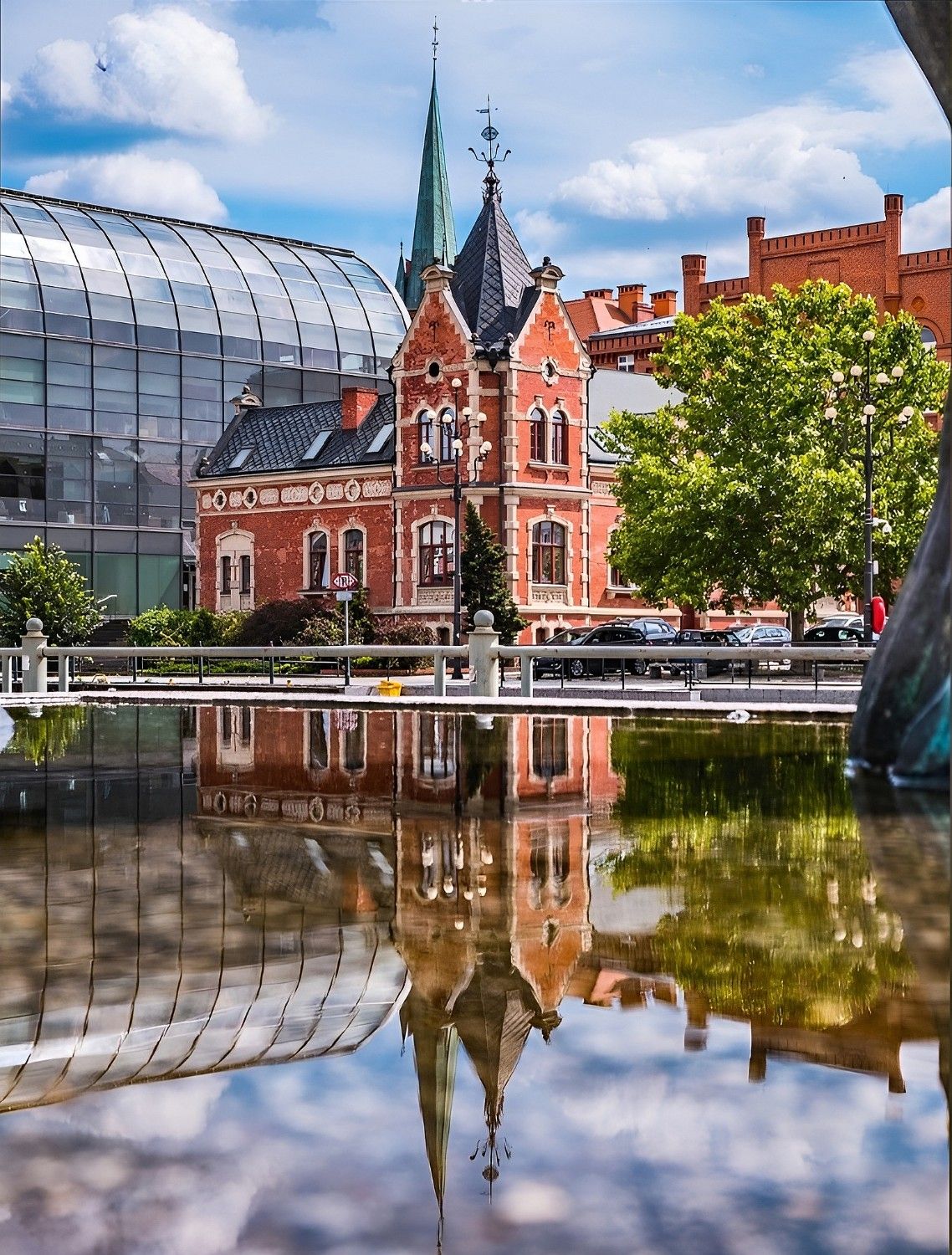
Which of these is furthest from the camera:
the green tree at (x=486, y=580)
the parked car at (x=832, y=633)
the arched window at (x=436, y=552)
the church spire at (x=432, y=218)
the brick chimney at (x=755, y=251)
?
the church spire at (x=432, y=218)

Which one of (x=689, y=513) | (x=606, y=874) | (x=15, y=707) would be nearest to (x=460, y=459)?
(x=689, y=513)

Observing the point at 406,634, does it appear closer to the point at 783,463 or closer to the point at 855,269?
the point at 783,463

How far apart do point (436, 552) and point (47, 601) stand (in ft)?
45.4

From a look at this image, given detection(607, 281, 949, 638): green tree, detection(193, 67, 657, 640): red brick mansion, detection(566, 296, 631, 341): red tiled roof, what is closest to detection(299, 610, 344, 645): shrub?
detection(193, 67, 657, 640): red brick mansion

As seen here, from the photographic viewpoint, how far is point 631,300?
357 ft

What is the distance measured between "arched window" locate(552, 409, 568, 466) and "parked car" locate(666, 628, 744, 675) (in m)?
9.16

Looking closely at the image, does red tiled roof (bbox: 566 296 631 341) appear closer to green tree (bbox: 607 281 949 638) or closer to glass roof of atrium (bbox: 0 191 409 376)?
glass roof of atrium (bbox: 0 191 409 376)

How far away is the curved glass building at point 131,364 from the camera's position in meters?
66.3

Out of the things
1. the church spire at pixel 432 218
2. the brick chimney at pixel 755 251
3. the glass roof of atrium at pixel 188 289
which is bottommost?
the glass roof of atrium at pixel 188 289

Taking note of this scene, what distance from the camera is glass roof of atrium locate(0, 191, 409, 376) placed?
66.4 m

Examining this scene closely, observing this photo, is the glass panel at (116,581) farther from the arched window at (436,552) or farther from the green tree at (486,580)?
the green tree at (486,580)

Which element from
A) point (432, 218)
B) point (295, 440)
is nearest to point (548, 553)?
point (295, 440)

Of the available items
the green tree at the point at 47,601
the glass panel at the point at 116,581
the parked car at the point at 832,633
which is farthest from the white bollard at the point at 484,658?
the glass panel at the point at 116,581

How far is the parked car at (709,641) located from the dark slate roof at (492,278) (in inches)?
532
